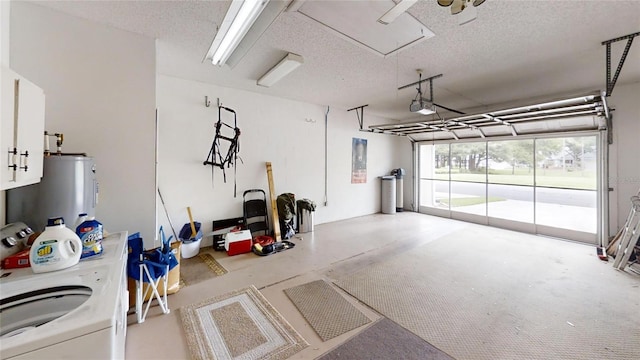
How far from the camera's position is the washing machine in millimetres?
831

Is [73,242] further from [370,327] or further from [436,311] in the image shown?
[436,311]

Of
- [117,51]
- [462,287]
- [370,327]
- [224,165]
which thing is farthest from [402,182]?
[117,51]

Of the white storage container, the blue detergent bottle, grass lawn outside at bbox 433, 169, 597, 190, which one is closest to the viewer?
the blue detergent bottle

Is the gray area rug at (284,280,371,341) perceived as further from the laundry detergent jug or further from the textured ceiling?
the textured ceiling

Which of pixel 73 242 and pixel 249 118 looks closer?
pixel 73 242

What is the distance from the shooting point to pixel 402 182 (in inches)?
283

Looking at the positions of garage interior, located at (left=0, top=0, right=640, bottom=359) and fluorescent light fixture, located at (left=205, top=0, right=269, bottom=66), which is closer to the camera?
fluorescent light fixture, located at (left=205, top=0, right=269, bottom=66)

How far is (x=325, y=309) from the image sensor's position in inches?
93.2

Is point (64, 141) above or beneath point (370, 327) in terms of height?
above

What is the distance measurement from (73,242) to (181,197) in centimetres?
254

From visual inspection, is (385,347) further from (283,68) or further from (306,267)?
(283,68)

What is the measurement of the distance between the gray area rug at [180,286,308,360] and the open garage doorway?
5533 millimetres

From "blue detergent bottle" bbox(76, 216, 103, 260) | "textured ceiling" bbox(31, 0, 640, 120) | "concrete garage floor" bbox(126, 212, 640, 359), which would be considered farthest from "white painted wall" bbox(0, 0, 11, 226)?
"concrete garage floor" bbox(126, 212, 640, 359)

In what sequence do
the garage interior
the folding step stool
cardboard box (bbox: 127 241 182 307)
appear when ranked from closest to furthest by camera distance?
the garage interior, cardboard box (bbox: 127 241 182 307), the folding step stool
